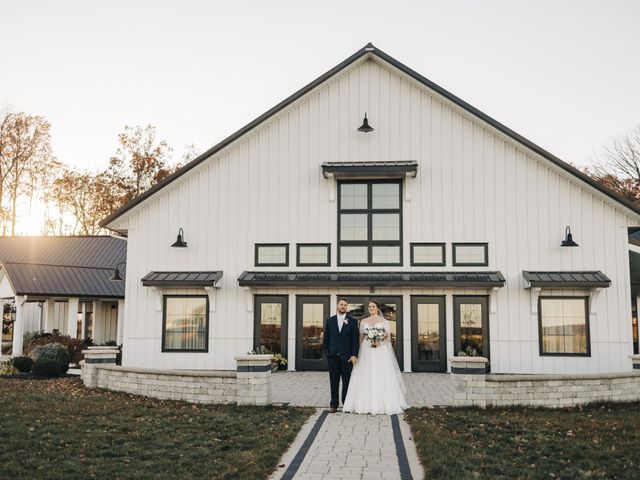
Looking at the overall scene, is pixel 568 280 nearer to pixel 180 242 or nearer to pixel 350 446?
pixel 350 446

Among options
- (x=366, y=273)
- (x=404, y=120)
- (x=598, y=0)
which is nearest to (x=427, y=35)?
(x=404, y=120)

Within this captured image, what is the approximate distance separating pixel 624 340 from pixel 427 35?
9550mm

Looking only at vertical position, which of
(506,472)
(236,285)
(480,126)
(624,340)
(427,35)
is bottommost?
(506,472)

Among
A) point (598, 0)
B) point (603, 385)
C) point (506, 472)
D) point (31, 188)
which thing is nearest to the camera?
point (506, 472)

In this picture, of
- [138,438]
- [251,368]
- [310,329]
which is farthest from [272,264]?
[138,438]

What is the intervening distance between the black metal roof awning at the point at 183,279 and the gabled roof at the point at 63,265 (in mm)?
8849

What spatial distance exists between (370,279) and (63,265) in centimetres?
1649

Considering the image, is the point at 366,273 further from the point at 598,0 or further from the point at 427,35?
the point at 598,0

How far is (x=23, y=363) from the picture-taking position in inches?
798

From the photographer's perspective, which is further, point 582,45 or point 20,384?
point 582,45

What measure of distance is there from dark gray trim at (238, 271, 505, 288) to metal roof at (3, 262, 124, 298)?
36.1ft

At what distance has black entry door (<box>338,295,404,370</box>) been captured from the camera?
17875 millimetres

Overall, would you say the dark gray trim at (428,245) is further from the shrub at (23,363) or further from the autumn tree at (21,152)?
the autumn tree at (21,152)

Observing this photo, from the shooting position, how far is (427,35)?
56.7 feet
